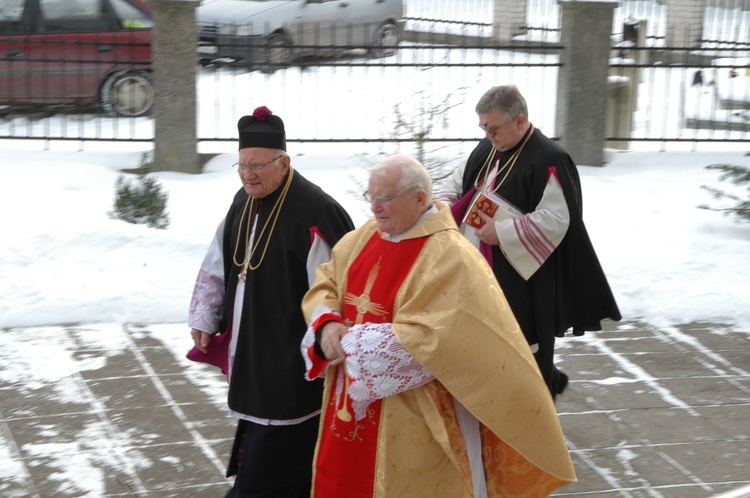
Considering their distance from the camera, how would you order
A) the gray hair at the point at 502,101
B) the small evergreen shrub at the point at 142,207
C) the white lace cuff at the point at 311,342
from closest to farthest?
the white lace cuff at the point at 311,342
the gray hair at the point at 502,101
the small evergreen shrub at the point at 142,207

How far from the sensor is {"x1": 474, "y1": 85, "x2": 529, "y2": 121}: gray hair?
471 centimetres

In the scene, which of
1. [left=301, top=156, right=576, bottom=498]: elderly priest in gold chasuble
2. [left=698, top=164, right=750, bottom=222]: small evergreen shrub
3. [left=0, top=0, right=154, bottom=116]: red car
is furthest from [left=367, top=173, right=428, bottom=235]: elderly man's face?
[left=0, top=0, right=154, bottom=116]: red car

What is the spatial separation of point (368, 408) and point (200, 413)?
86.6 inches

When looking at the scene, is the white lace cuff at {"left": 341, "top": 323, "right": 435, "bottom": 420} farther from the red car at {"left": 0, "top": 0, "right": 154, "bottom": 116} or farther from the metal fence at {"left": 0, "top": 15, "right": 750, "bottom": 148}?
the red car at {"left": 0, "top": 0, "right": 154, "bottom": 116}

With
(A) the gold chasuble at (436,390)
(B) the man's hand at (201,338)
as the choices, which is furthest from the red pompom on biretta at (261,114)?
(B) the man's hand at (201,338)

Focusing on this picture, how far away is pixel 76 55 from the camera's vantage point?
40.5ft

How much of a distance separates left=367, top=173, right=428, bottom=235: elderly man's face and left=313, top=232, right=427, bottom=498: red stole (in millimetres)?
73

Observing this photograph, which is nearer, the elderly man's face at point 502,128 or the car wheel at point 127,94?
the elderly man's face at point 502,128

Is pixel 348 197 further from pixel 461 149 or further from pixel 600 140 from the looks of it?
pixel 600 140

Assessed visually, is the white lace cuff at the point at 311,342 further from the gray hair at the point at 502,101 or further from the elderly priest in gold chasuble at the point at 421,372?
the gray hair at the point at 502,101

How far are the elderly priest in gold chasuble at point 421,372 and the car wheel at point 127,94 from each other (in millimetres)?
9117

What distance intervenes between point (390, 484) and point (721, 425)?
2.70 meters

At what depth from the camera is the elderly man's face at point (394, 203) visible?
354cm

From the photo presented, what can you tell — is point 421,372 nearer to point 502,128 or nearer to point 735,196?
point 502,128
